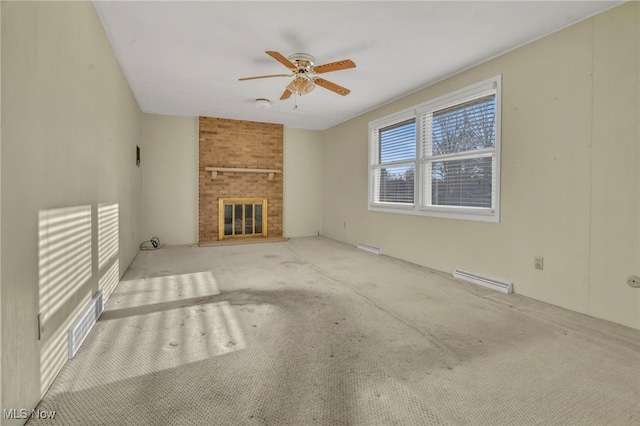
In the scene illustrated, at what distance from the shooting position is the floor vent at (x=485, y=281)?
3.32m

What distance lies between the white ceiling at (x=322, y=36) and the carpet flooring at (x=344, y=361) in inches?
97.7

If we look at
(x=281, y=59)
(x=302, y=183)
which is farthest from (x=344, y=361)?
(x=302, y=183)

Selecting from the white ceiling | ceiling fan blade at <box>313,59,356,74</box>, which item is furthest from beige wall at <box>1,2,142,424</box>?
ceiling fan blade at <box>313,59,356,74</box>

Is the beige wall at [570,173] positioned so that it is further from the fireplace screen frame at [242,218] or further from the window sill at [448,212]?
the fireplace screen frame at [242,218]

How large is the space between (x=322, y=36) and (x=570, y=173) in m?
2.54

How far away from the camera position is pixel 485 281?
11.6 ft

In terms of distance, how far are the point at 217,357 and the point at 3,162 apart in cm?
143

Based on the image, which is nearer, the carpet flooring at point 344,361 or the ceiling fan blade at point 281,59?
the carpet flooring at point 344,361

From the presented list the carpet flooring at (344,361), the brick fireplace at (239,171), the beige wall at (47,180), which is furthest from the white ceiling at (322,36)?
the carpet flooring at (344,361)

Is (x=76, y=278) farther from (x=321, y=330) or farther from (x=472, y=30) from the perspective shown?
(x=472, y=30)

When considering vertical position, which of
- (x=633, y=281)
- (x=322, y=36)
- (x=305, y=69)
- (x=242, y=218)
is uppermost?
(x=322, y=36)

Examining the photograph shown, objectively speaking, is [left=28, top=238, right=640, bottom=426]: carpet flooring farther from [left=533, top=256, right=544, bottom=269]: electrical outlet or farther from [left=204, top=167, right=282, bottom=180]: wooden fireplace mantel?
[left=204, top=167, right=282, bottom=180]: wooden fireplace mantel

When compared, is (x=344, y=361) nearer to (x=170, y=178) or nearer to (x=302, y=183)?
(x=170, y=178)

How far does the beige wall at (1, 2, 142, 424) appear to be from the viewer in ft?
4.28
